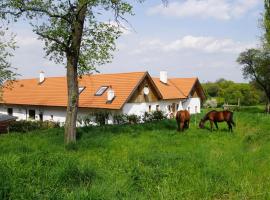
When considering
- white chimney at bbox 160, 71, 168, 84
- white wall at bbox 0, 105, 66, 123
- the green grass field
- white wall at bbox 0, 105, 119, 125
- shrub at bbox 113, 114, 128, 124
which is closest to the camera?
the green grass field

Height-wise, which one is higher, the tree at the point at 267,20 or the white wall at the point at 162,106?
the tree at the point at 267,20

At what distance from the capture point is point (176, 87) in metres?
52.5

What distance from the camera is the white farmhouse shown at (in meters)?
38.2

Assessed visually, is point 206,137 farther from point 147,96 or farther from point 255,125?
point 147,96

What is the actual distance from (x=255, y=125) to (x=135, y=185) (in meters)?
19.0

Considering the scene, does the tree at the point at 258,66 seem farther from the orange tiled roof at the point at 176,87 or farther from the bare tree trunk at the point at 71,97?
the bare tree trunk at the point at 71,97

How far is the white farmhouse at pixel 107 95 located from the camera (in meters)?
38.2

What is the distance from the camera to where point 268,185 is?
9.20 m

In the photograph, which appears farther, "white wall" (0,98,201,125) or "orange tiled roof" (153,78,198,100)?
"orange tiled roof" (153,78,198,100)

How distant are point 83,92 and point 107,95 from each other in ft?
16.2

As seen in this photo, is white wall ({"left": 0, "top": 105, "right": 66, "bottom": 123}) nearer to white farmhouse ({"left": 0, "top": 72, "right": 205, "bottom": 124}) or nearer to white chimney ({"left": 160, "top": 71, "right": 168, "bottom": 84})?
white farmhouse ({"left": 0, "top": 72, "right": 205, "bottom": 124})

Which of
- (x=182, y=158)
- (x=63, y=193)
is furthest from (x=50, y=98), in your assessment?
(x=63, y=193)

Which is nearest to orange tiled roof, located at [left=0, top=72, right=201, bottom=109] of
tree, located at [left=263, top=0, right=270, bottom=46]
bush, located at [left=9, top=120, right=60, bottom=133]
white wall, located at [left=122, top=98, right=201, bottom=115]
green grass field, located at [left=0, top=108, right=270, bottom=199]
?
white wall, located at [left=122, top=98, right=201, bottom=115]

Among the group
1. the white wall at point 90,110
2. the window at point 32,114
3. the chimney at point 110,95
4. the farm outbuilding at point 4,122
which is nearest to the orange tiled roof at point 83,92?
the chimney at point 110,95
